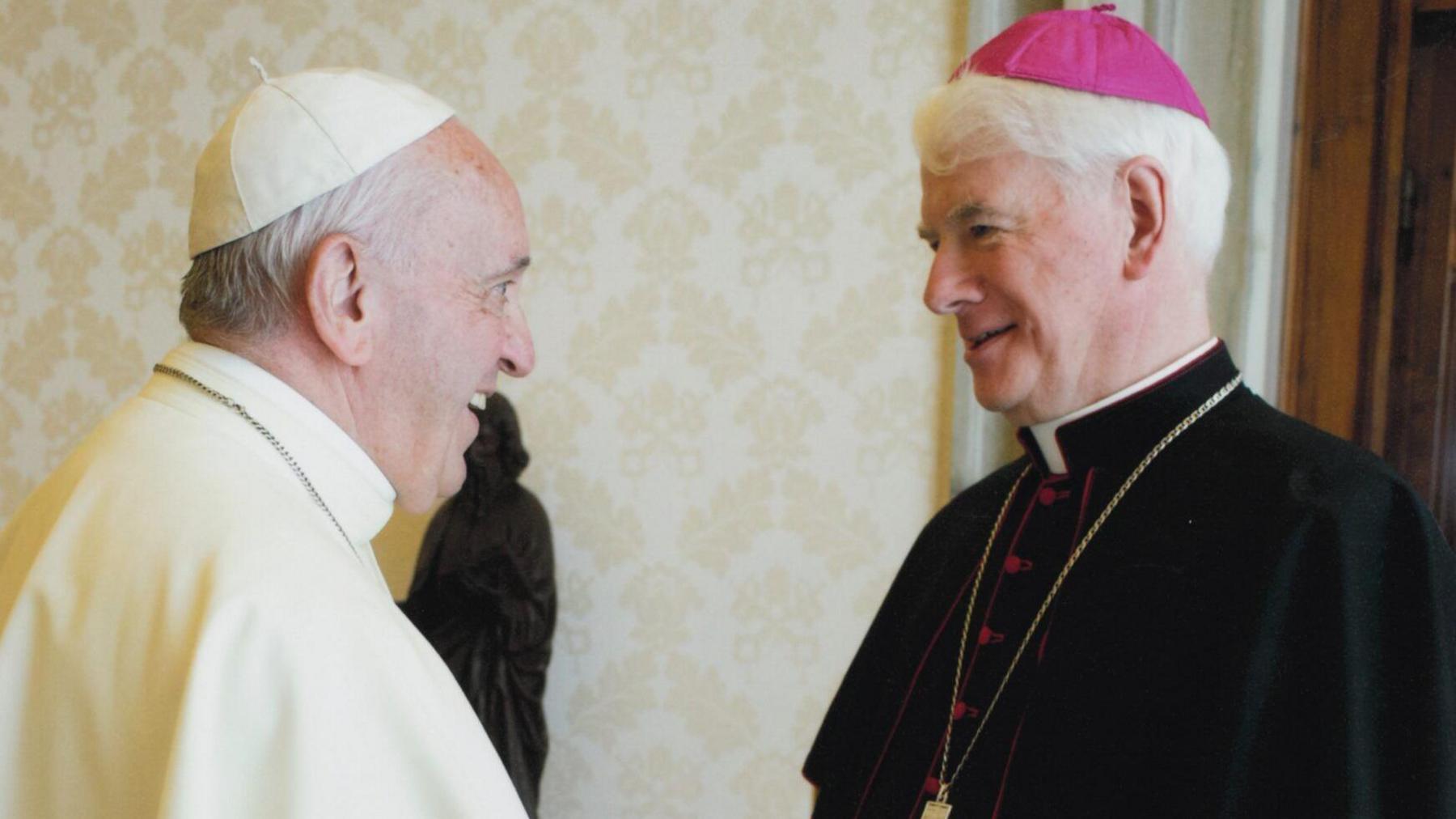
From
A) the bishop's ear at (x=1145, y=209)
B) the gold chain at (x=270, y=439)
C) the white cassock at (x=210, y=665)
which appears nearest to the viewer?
the white cassock at (x=210, y=665)

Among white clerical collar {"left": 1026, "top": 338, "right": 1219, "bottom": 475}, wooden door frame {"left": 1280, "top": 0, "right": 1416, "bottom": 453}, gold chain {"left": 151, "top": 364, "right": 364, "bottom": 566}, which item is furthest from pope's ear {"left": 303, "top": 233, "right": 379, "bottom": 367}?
wooden door frame {"left": 1280, "top": 0, "right": 1416, "bottom": 453}

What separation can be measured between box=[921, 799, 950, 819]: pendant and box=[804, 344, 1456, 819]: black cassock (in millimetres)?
15

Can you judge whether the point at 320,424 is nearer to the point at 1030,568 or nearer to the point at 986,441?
the point at 1030,568

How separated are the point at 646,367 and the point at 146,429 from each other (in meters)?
2.45

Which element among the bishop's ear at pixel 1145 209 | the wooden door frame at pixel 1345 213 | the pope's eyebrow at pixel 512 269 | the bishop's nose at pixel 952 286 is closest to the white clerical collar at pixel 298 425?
the pope's eyebrow at pixel 512 269

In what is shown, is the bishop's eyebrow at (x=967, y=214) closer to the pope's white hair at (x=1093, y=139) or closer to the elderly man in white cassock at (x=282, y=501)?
the pope's white hair at (x=1093, y=139)

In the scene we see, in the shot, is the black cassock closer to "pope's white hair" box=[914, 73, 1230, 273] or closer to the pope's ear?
"pope's white hair" box=[914, 73, 1230, 273]

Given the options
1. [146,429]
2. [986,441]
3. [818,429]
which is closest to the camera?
[146,429]

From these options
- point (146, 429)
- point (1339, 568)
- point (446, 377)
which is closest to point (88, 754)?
point (146, 429)

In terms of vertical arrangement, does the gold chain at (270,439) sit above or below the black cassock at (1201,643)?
above

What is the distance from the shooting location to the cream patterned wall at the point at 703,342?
3.61m

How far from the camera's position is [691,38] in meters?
3.71

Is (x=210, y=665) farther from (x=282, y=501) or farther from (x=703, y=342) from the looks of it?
(x=703, y=342)

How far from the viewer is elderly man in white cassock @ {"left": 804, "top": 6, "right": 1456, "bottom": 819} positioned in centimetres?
143
